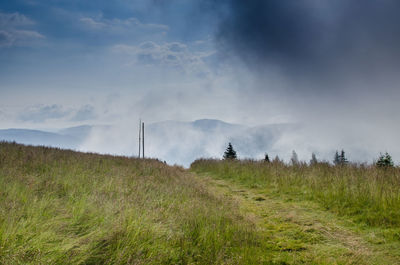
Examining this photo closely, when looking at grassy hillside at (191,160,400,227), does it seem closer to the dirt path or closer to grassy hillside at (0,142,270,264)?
the dirt path

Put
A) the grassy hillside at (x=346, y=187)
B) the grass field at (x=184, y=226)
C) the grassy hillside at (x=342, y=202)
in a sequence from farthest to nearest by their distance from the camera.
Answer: the grassy hillside at (x=346, y=187), the grassy hillside at (x=342, y=202), the grass field at (x=184, y=226)

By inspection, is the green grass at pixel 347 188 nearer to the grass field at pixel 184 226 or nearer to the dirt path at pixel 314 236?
the grass field at pixel 184 226

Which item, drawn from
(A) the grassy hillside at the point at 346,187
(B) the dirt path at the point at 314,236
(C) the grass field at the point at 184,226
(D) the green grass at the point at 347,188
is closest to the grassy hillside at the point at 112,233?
(C) the grass field at the point at 184,226


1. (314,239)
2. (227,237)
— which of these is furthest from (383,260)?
(227,237)

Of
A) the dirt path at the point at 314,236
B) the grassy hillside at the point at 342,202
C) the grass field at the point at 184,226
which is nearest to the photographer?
the grass field at the point at 184,226

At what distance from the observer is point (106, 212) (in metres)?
4.23

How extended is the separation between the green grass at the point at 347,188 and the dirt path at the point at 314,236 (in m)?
0.47

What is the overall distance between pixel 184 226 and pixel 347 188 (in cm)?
565

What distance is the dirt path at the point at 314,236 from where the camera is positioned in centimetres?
406

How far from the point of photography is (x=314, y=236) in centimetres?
501

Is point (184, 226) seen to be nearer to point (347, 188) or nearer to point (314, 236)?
point (314, 236)

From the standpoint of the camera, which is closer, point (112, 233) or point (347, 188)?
point (112, 233)

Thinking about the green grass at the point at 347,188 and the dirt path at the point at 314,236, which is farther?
the green grass at the point at 347,188

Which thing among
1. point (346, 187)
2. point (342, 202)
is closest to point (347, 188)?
point (346, 187)
